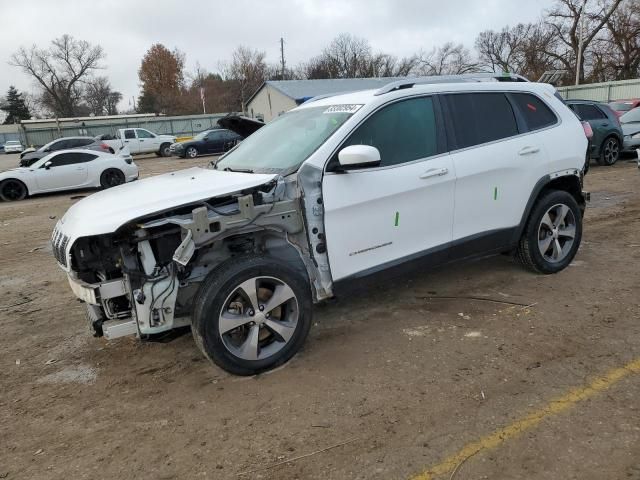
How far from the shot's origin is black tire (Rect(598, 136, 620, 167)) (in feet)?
42.7

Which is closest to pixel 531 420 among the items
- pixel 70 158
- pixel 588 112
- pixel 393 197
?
pixel 393 197

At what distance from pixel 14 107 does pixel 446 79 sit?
3962 inches

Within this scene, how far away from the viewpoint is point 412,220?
388cm

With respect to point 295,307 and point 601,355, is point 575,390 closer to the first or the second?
point 601,355

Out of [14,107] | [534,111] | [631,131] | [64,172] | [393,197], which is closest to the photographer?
[393,197]

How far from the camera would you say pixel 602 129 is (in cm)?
1296

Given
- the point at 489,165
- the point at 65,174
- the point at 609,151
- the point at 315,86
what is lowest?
the point at 609,151

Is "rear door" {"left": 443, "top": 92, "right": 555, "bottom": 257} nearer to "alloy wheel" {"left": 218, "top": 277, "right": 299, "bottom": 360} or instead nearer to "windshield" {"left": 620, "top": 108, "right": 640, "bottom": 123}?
"alloy wheel" {"left": 218, "top": 277, "right": 299, "bottom": 360}

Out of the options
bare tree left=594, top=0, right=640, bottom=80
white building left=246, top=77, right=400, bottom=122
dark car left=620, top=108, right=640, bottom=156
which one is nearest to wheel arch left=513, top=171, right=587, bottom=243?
dark car left=620, top=108, right=640, bottom=156

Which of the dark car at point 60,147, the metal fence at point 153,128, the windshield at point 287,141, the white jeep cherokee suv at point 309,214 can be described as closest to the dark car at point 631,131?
the white jeep cherokee suv at point 309,214

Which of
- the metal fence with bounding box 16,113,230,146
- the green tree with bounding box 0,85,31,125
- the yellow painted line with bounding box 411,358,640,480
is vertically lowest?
the yellow painted line with bounding box 411,358,640,480

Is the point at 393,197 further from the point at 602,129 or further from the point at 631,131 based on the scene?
the point at 631,131

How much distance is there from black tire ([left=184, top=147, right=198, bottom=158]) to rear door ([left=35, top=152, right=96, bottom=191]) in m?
11.4

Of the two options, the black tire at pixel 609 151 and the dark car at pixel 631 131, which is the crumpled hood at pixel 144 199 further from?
the dark car at pixel 631 131
